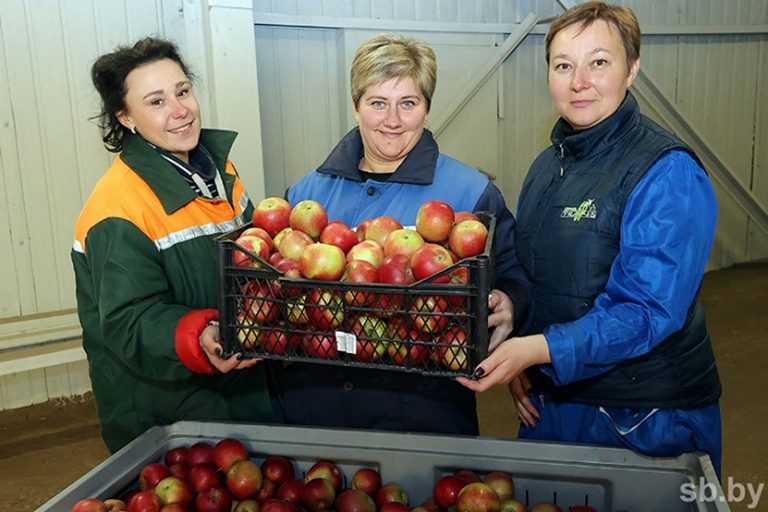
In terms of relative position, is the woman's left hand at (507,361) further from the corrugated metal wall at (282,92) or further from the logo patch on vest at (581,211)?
the corrugated metal wall at (282,92)

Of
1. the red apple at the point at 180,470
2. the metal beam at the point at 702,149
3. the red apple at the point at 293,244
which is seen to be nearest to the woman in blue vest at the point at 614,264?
the red apple at the point at 293,244

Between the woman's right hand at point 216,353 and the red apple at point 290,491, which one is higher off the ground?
the woman's right hand at point 216,353

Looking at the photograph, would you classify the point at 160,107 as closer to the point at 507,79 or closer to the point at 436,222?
the point at 436,222

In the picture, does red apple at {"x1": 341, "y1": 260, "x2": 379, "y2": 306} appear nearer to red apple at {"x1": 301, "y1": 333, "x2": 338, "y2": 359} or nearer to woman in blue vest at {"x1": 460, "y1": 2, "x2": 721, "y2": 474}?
red apple at {"x1": 301, "y1": 333, "x2": 338, "y2": 359}

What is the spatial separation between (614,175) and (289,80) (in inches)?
137

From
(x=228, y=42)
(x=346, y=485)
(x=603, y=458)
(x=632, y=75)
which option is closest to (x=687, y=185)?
(x=632, y=75)

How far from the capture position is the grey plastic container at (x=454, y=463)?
4.25ft

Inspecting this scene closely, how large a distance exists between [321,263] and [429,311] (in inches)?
9.3

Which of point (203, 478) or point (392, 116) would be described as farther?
point (392, 116)

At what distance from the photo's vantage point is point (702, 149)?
6422 millimetres

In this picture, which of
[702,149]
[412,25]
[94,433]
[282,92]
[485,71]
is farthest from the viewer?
[702,149]

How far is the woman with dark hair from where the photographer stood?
1.53 metres

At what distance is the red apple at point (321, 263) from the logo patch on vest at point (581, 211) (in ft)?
1.87

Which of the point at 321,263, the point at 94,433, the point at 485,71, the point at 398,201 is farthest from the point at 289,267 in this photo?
the point at 485,71
